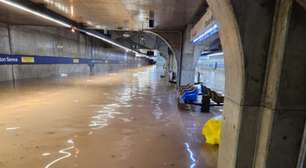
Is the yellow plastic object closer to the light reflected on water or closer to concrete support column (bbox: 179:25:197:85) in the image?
the light reflected on water

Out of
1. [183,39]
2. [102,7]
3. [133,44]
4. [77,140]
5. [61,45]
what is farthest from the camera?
[133,44]

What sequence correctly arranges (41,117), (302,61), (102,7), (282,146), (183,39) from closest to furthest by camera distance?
(302,61)
(282,146)
(41,117)
(102,7)
(183,39)

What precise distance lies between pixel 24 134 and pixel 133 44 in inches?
667

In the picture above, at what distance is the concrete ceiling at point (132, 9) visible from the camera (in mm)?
5191

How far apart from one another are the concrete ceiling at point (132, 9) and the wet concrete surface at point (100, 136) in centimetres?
286

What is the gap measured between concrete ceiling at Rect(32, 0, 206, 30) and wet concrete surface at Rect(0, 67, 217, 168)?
2.86m

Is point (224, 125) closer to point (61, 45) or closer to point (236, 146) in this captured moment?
point (236, 146)

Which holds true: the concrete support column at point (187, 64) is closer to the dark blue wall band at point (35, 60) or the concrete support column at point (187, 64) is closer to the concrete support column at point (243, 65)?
the concrete support column at point (243, 65)

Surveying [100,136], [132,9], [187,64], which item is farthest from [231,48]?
[187,64]

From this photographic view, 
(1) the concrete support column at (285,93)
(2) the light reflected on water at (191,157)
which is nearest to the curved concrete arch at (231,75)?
(1) the concrete support column at (285,93)

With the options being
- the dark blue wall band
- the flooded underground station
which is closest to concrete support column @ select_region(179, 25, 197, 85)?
the flooded underground station

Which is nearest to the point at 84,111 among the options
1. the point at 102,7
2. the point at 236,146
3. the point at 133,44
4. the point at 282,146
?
the point at 102,7

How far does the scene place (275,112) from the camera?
1324mm

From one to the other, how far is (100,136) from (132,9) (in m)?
4.21
